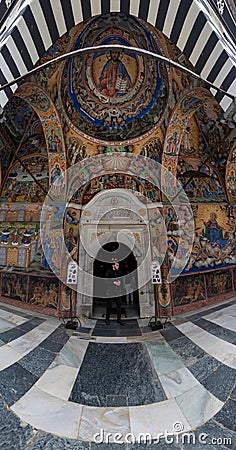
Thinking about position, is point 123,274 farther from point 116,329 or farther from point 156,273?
point 116,329

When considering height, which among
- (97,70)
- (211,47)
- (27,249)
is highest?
(97,70)

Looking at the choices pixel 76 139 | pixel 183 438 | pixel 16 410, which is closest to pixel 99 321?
pixel 16 410

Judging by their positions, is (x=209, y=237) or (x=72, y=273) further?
(x=209, y=237)

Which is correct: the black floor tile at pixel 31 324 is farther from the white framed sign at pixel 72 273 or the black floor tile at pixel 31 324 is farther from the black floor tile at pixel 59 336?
the white framed sign at pixel 72 273

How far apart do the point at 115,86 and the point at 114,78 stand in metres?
0.18

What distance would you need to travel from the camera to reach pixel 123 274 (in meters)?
8.86

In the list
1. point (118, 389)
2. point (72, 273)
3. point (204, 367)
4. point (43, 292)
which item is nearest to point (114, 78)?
point (72, 273)

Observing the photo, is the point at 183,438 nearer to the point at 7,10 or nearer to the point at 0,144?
the point at 7,10

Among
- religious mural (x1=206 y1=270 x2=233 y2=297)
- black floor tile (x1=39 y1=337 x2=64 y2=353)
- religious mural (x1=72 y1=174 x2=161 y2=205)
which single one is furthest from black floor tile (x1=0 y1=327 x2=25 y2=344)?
religious mural (x1=206 y1=270 x2=233 y2=297)

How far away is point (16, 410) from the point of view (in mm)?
2834

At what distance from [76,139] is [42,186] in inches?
75.1

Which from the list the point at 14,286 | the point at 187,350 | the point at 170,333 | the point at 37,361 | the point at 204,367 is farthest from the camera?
the point at 14,286

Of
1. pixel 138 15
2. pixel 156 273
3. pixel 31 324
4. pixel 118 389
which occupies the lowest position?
pixel 118 389

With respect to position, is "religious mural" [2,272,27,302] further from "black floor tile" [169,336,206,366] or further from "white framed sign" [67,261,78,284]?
"black floor tile" [169,336,206,366]
